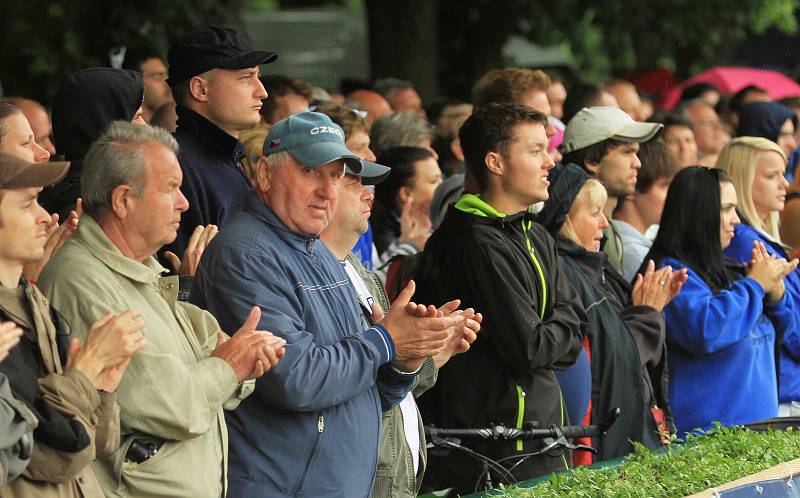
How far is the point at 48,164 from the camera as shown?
4148 millimetres

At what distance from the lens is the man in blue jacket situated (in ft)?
15.5

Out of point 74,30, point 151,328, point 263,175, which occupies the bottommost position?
point 74,30

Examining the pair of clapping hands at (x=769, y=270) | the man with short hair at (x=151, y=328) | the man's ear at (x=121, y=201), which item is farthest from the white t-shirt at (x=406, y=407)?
the pair of clapping hands at (x=769, y=270)

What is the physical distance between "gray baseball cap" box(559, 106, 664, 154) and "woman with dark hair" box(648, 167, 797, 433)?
415mm

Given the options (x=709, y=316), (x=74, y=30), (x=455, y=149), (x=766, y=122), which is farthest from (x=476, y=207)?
(x=74, y=30)

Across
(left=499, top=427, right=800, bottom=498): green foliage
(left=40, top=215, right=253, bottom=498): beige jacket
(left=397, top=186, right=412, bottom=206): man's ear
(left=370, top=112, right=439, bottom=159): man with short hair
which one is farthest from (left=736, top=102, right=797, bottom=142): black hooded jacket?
(left=40, top=215, right=253, bottom=498): beige jacket

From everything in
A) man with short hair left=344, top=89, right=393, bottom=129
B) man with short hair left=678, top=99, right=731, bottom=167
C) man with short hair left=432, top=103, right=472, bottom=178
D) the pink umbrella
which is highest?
man with short hair left=432, top=103, right=472, bottom=178

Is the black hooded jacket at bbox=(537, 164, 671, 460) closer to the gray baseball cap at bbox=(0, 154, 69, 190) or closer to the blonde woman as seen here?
the blonde woman

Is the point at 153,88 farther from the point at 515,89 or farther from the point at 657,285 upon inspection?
the point at 657,285

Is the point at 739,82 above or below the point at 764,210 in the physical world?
below

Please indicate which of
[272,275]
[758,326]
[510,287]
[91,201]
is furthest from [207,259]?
[758,326]

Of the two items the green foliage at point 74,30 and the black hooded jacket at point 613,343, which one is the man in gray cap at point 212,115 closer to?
the black hooded jacket at point 613,343

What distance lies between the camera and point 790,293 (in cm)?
815

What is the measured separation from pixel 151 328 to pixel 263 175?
87cm
